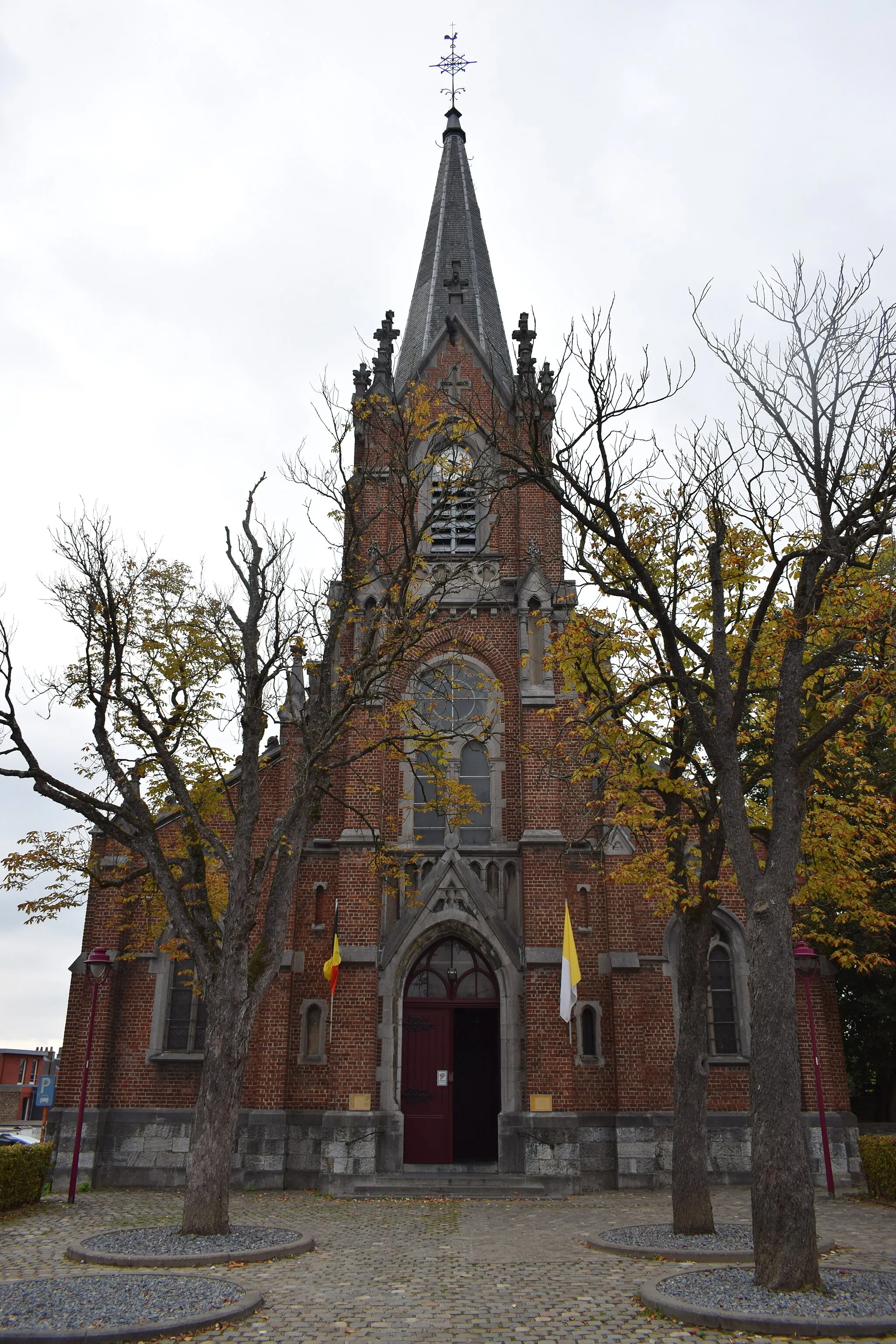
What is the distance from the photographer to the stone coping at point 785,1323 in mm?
7121

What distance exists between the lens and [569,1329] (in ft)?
24.9

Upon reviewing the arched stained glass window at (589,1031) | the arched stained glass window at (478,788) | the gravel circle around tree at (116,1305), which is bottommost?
the gravel circle around tree at (116,1305)

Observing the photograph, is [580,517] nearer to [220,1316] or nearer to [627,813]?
[627,813]

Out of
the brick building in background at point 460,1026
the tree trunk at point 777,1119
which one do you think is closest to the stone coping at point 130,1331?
the tree trunk at point 777,1119

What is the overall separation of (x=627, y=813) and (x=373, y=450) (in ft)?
41.8

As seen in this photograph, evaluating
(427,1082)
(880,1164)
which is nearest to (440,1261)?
(427,1082)

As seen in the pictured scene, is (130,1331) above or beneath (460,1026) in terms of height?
beneath

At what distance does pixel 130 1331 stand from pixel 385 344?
2401 centimetres

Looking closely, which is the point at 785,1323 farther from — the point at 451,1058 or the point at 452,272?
the point at 452,272

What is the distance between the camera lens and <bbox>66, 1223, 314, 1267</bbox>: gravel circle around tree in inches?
399

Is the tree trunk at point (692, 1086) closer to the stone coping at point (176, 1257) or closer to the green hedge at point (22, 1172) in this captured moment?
the stone coping at point (176, 1257)

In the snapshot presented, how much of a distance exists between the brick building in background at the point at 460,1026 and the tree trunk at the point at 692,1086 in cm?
560

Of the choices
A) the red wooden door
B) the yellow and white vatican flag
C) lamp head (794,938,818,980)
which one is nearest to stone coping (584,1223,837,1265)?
the yellow and white vatican flag

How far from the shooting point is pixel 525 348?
26.3m
